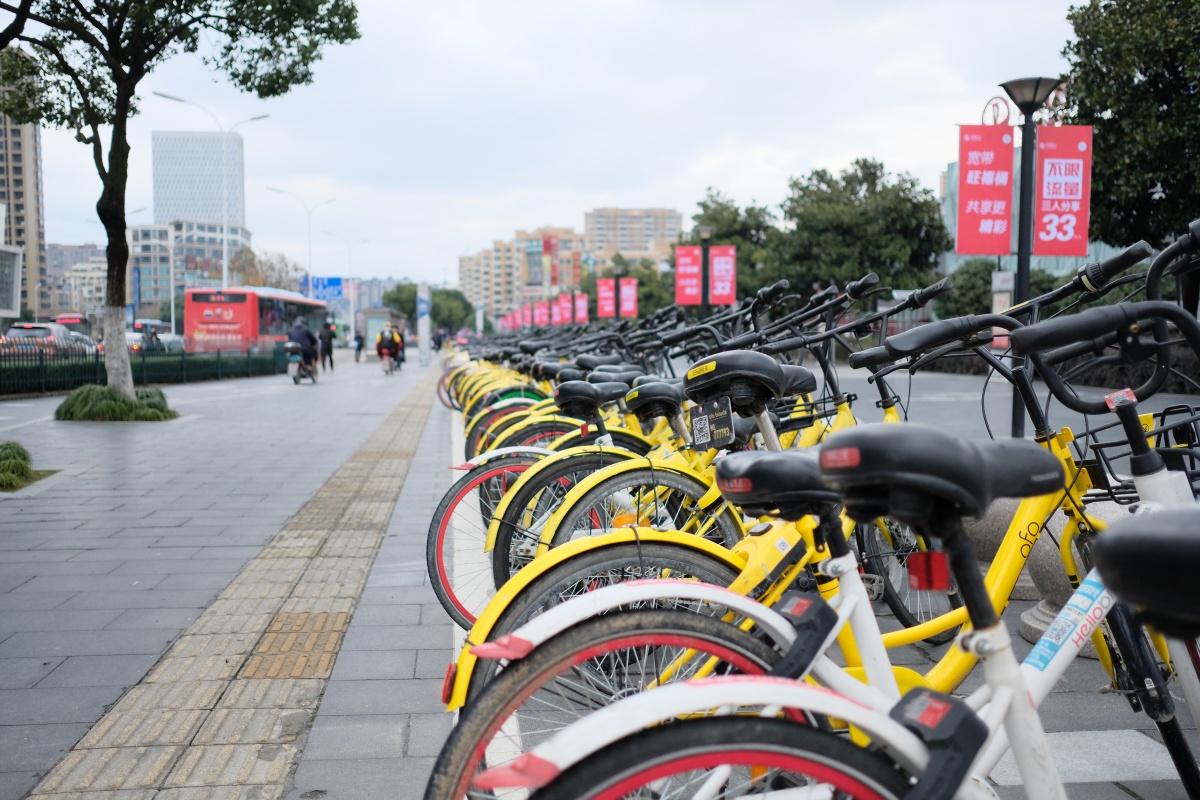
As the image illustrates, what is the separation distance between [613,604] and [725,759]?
0.52m

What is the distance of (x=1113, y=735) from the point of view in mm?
3115

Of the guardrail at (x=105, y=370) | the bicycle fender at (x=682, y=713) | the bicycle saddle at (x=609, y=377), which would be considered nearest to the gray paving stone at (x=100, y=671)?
the bicycle saddle at (x=609, y=377)

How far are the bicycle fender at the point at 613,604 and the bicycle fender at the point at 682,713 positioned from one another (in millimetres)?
287

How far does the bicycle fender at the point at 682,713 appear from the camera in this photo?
52.2 inches

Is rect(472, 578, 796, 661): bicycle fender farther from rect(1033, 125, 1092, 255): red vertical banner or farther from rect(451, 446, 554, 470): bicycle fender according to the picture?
rect(1033, 125, 1092, 255): red vertical banner

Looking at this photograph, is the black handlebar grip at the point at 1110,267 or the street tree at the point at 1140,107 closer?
the black handlebar grip at the point at 1110,267

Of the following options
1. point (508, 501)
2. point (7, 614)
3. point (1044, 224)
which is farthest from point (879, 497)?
point (1044, 224)

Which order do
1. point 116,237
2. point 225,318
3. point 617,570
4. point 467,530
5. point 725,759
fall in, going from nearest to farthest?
point 725,759, point 617,570, point 467,530, point 116,237, point 225,318

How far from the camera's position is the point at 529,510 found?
3.92m

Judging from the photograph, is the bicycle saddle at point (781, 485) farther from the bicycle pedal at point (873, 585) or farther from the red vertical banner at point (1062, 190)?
the red vertical banner at point (1062, 190)

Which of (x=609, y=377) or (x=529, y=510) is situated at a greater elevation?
(x=609, y=377)

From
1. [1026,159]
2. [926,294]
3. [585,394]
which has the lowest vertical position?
[585,394]

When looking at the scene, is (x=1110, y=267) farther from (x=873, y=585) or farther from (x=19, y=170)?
(x=19, y=170)

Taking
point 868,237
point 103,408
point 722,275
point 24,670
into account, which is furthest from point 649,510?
point 868,237
